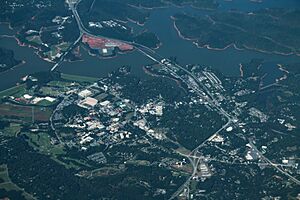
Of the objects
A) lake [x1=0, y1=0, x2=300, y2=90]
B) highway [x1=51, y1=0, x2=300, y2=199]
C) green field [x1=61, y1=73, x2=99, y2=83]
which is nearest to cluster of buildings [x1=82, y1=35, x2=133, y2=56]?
highway [x1=51, y1=0, x2=300, y2=199]

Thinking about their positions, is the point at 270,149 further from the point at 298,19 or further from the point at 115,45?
the point at 298,19

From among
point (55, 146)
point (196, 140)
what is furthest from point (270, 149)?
point (55, 146)

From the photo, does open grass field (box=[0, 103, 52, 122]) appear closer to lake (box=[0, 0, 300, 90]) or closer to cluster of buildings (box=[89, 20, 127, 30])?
lake (box=[0, 0, 300, 90])

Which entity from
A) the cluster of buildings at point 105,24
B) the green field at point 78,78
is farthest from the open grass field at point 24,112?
the cluster of buildings at point 105,24

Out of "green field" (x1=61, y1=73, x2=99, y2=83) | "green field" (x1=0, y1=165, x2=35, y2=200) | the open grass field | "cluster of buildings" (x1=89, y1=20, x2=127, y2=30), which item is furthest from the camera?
"cluster of buildings" (x1=89, y1=20, x2=127, y2=30)

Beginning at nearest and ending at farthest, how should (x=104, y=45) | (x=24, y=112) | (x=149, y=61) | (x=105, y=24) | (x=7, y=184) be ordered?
1. (x=7, y=184)
2. (x=24, y=112)
3. (x=149, y=61)
4. (x=104, y=45)
5. (x=105, y=24)

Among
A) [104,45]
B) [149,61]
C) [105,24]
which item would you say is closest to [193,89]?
[149,61]

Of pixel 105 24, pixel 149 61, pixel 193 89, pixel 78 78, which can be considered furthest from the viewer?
pixel 105 24

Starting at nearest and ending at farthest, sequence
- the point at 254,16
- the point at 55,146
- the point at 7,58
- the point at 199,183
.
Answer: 1. the point at 199,183
2. the point at 55,146
3. the point at 7,58
4. the point at 254,16

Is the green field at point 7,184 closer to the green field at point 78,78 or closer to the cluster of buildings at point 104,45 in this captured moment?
the green field at point 78,78

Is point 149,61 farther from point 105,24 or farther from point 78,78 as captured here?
point 105,24

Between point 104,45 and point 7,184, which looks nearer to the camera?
point 7,184
